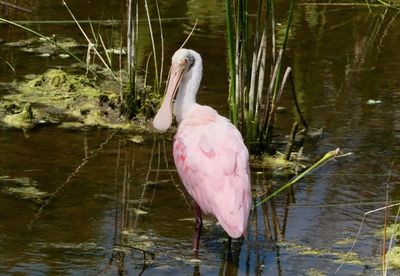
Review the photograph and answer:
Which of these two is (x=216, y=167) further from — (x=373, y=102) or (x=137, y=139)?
(x=373, y=102)

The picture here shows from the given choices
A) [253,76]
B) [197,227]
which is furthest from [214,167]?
[253,76]

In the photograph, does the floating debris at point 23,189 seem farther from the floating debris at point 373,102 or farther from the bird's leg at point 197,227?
the floating debris at point 373,102

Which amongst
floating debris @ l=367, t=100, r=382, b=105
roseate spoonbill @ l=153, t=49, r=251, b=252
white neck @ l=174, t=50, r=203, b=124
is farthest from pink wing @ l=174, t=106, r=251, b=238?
floating debris @ l=367, t=100, r=382, b=105

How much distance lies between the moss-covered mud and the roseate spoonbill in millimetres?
1956

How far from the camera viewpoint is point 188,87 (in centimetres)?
624

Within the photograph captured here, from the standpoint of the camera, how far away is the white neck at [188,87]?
6.21 meters

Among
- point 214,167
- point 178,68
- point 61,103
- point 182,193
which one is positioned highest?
point 178,68

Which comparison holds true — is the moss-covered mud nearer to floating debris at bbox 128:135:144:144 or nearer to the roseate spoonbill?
floating debris at bbox 128:135:144:144

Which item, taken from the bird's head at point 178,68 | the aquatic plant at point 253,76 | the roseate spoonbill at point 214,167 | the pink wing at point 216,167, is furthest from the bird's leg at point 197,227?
the aquatic plant at point 253,76

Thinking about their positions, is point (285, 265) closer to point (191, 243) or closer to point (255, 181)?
point (191, 243)

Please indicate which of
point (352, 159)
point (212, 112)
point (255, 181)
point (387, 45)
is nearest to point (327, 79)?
point (387, 45)

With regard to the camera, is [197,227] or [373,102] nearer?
[197,227]

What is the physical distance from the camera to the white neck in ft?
20.4

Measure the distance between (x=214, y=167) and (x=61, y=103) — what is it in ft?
10.4
